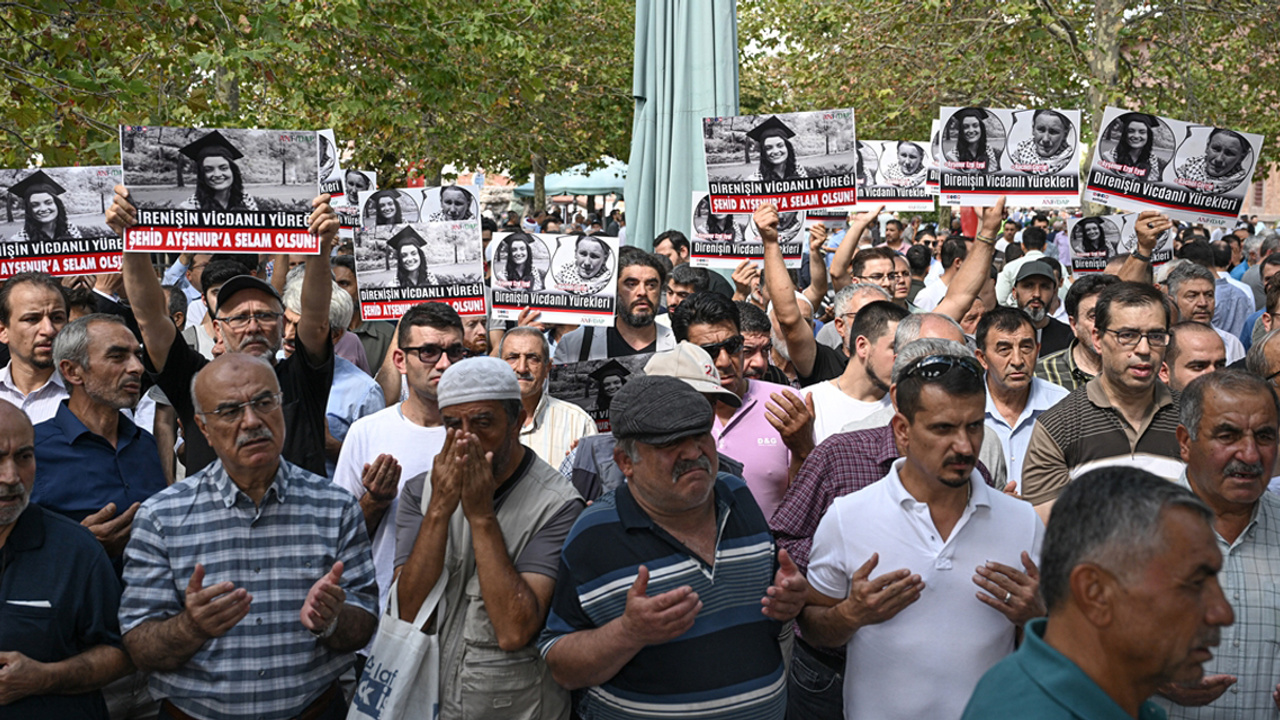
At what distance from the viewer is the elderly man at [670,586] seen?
127 inches

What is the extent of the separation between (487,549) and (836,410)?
218 cm

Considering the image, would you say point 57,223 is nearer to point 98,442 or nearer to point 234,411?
point 98,442

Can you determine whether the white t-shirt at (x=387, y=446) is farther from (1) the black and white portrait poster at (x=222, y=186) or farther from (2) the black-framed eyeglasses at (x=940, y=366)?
(2) the black-framed eyeglasses at (x=940, y=366)

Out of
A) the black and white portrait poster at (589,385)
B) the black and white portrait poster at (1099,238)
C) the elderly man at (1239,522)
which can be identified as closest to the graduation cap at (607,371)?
the black and white portrait poster at (589,385)

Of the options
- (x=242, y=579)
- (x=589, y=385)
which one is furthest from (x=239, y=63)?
(x=242, y=579)

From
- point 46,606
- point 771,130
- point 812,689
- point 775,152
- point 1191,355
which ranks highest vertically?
point 771,130

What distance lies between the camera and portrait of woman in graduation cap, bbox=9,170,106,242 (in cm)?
689

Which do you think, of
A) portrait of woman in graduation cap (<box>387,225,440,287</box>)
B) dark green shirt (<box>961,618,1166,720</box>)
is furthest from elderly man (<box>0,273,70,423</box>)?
dark green shirt (<box>961,618,1166,720</box>)

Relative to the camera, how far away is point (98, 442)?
14.8ft

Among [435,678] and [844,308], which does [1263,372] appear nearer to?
[844,308]

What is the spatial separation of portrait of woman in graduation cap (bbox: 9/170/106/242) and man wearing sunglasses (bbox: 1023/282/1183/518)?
5.45 m

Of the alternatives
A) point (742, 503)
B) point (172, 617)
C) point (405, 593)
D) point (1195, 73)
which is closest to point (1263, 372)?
point (742, 503)

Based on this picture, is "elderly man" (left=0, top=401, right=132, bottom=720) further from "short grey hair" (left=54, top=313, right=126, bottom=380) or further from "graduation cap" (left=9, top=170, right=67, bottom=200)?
"graduation cap" (left=9, top=170, right=67, bottom=200)

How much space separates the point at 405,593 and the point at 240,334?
222 centimetres
